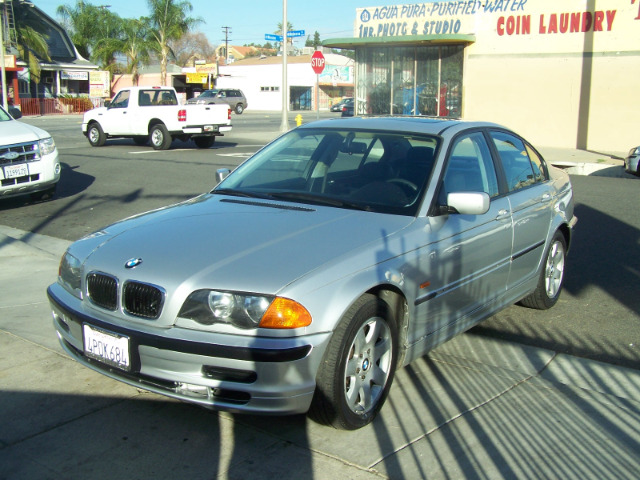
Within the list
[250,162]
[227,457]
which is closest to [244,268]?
[227,457]

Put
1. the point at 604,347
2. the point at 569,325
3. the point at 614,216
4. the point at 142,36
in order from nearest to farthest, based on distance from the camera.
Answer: the point at 604,347
the point at 569,325
the point at 614,216
the point at 142,36

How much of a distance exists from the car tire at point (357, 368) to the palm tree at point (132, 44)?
5907 cm

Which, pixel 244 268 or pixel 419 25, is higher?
pixel 419 25

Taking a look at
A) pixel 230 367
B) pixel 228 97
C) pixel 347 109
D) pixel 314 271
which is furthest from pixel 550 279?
pixel 228 97

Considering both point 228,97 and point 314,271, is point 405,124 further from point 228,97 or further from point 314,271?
point 228,97

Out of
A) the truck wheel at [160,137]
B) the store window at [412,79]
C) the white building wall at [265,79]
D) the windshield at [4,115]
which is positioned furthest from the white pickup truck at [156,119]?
the white building wall at [265,79]

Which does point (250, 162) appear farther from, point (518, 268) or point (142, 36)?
point (142, 36)

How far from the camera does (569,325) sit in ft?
18.8

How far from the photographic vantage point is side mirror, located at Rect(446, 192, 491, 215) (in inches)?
170

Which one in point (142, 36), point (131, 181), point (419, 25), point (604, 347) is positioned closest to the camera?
point (604, 347)

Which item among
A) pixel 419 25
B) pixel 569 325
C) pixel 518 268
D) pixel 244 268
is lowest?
pixel 569 325

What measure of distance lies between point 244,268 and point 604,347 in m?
3.03

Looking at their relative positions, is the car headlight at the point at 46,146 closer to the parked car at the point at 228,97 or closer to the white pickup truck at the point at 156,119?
the white pickup truck at the point at 156,119

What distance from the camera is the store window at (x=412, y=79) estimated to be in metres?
23.0
